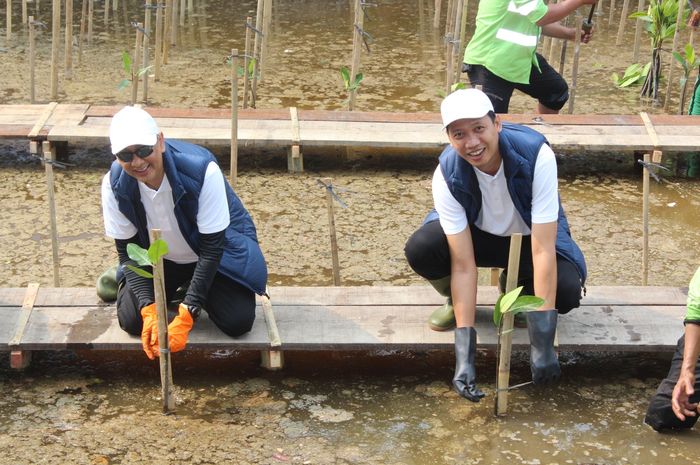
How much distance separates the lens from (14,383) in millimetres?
3762

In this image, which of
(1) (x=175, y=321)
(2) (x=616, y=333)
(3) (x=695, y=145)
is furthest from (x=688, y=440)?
(3) (x=695, y=145)

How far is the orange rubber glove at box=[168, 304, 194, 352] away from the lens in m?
3.51

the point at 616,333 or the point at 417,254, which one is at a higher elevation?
the point at 417,254

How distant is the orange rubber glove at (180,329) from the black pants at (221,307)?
14 cm

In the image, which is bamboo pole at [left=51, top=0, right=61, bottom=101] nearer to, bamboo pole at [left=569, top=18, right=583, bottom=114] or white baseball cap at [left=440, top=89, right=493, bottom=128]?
bamboo pole at [left=569, top=18, right=583, bottom=114]

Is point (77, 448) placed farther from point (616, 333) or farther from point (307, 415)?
point (616, 333)

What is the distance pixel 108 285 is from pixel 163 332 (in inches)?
27.3

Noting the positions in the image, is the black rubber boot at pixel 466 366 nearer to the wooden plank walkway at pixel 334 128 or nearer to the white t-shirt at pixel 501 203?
the white t-shirt at pixel 501 203

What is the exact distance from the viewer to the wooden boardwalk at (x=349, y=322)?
371cm

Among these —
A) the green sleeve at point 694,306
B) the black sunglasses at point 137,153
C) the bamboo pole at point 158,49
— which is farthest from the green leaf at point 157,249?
the bamboo pole at point 158,49

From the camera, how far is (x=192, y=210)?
3.57 meters

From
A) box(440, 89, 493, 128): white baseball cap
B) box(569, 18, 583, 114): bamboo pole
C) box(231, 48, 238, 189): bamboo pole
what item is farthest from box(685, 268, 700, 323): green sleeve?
box(569, 18, 583, 114): bamboo pole

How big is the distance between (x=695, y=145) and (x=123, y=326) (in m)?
3.70

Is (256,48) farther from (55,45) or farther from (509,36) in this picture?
(509,36)
